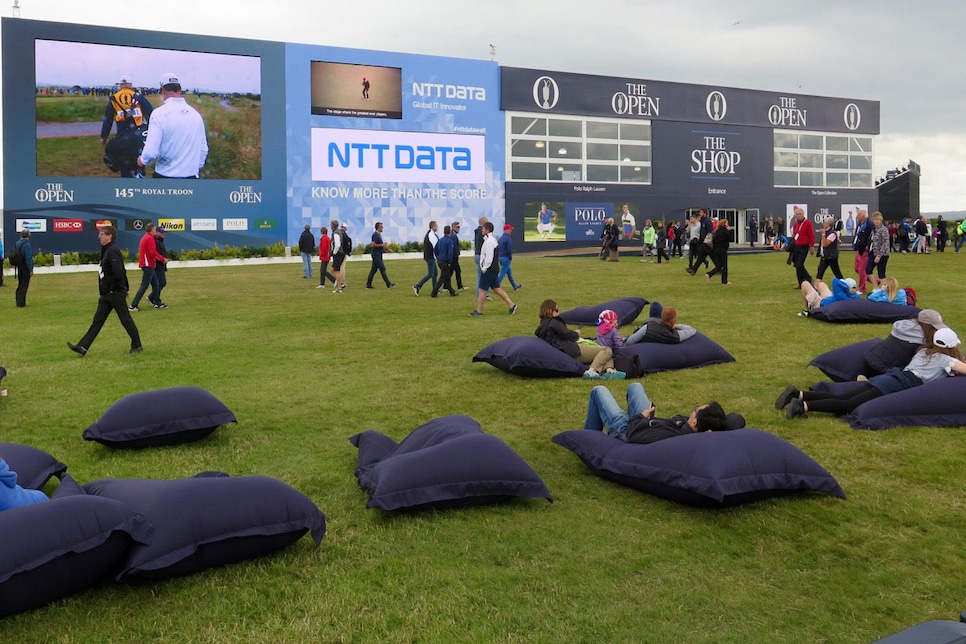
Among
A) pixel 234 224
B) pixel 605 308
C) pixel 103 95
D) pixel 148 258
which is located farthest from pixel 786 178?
pixel 148 258

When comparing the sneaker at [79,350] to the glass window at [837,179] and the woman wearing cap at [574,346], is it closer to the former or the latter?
the woman wearing cap at [574,346]

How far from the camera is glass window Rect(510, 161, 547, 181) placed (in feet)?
163

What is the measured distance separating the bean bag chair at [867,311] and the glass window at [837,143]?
50.5 meters

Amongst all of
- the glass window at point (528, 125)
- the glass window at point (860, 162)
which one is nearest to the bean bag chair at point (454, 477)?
the glass window at point (528, 125)

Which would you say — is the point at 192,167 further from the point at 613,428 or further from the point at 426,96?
the point at 613,428

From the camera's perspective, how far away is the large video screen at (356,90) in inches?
1769

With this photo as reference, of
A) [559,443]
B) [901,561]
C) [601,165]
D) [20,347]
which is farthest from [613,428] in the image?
[601,165]

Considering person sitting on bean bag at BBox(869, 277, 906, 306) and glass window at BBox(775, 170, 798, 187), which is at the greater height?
glass window at BBox(775, 170, 798, 187)

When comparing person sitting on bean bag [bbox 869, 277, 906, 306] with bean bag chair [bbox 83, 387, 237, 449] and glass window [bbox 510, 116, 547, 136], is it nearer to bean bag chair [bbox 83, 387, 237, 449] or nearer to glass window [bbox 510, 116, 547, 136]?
bean bag chair [bbox 83, 387, 237, 449]

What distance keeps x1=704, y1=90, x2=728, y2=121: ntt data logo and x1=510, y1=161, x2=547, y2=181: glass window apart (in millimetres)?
12757

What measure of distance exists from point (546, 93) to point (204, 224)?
70.7 ft

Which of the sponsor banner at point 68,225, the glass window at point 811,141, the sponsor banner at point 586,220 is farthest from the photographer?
the glass window at point 811,141

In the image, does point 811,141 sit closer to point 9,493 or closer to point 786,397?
point 786,397

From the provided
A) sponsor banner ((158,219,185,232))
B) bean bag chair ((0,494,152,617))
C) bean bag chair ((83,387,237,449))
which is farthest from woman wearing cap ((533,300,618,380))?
sponsor banner ((158,219,185,232))
